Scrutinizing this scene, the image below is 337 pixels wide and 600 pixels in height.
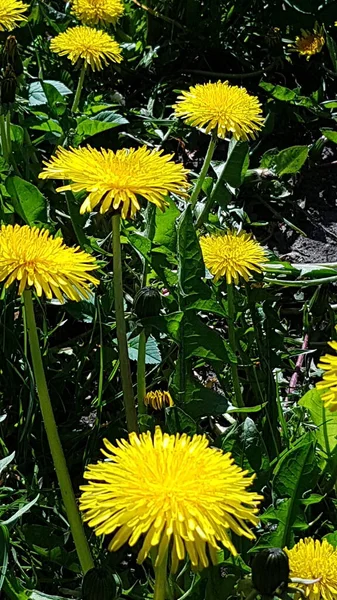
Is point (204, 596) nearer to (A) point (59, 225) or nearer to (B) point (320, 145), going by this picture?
(A) point (59, 225)

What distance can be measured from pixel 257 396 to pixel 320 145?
3.37 ft

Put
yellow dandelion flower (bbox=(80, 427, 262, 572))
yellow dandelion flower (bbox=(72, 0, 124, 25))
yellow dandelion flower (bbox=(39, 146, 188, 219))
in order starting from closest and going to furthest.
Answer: yellow dandelion flower (bbox=(80, 427, 262, 572))
yellow dandelion flower (bbox=(39, 146, 188, 219))
yellow dandelion flower (bbox=(72, 0, 124, 25))

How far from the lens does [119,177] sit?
51.6 inches

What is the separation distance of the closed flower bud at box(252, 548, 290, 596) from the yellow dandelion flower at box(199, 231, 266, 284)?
65cm

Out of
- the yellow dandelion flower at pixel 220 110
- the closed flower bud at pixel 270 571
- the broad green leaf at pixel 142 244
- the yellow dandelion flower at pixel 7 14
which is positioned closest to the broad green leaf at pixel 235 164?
the yellow dandelion flower at pixel 220 110

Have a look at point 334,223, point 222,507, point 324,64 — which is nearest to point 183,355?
point 222,507

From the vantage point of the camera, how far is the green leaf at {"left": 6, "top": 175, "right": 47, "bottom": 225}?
1.64 metres

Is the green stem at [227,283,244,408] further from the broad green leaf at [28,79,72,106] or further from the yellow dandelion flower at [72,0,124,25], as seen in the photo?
the yellow dandelion flower at [72,0,124,25]

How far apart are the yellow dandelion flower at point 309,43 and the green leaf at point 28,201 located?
1.29 metres

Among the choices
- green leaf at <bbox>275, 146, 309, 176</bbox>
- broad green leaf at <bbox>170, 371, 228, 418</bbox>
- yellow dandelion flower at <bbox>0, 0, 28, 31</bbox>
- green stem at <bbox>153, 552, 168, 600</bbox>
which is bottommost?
green stem at <bbox>153, 552, 168, 600</bbox>

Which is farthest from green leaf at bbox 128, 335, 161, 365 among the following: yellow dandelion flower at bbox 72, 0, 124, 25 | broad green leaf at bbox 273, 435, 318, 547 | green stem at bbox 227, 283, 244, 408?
yellow dandelion flower at bbox 72, 0, 124, 25

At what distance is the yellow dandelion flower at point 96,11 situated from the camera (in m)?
2.34

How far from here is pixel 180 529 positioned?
2.75 feet

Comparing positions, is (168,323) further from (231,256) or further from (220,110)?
(220,110)
